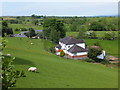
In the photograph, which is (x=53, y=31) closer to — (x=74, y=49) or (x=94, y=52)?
(x=74, y=49)

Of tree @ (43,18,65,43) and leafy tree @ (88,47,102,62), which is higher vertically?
tree @ (43,18,65,43)

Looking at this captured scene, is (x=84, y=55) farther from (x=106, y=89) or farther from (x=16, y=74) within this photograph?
(x=16, y=74)

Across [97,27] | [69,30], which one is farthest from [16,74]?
[97,27]

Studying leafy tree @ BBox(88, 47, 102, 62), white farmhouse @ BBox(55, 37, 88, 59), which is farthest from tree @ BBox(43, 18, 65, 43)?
leafy tree @ BBox(88, 47, 102, 62)

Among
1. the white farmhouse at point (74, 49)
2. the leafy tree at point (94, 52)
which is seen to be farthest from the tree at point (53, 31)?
the leafy tree at point (94, 52)

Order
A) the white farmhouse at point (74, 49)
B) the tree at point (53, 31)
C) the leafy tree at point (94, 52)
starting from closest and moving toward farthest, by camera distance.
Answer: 1. the leafy tree at point (94, 52)
2. the white farmhouse at point (74, 49)
3. the tree at point (53, 31)

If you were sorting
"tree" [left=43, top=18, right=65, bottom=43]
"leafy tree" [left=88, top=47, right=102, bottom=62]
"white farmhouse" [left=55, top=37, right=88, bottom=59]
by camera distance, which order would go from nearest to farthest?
"leafy tree" [left=88, top=47, right=102, bottom=62] < "white farmhouse" [left=55, top=37, right=88, bottom=59] < "tree" [left=43, top=18, right=65, bottom=43]

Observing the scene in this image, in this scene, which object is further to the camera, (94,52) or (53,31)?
(53,31)

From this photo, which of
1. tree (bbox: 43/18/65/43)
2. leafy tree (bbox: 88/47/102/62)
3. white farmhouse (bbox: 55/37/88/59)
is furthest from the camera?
tree (bbox: 43/18/65/43)

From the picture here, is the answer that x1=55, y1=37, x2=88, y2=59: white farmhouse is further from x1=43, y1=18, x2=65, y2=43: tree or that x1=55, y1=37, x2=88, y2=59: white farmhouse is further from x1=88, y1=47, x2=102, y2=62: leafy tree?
x1=43, y1=18, x2=65, y2=43: tree

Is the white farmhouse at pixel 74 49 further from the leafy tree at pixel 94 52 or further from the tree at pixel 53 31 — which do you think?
the tree at pixel 53 31

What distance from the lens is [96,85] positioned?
20.9 meters

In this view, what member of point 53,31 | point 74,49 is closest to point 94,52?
point 74,49

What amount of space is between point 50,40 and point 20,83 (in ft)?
182
